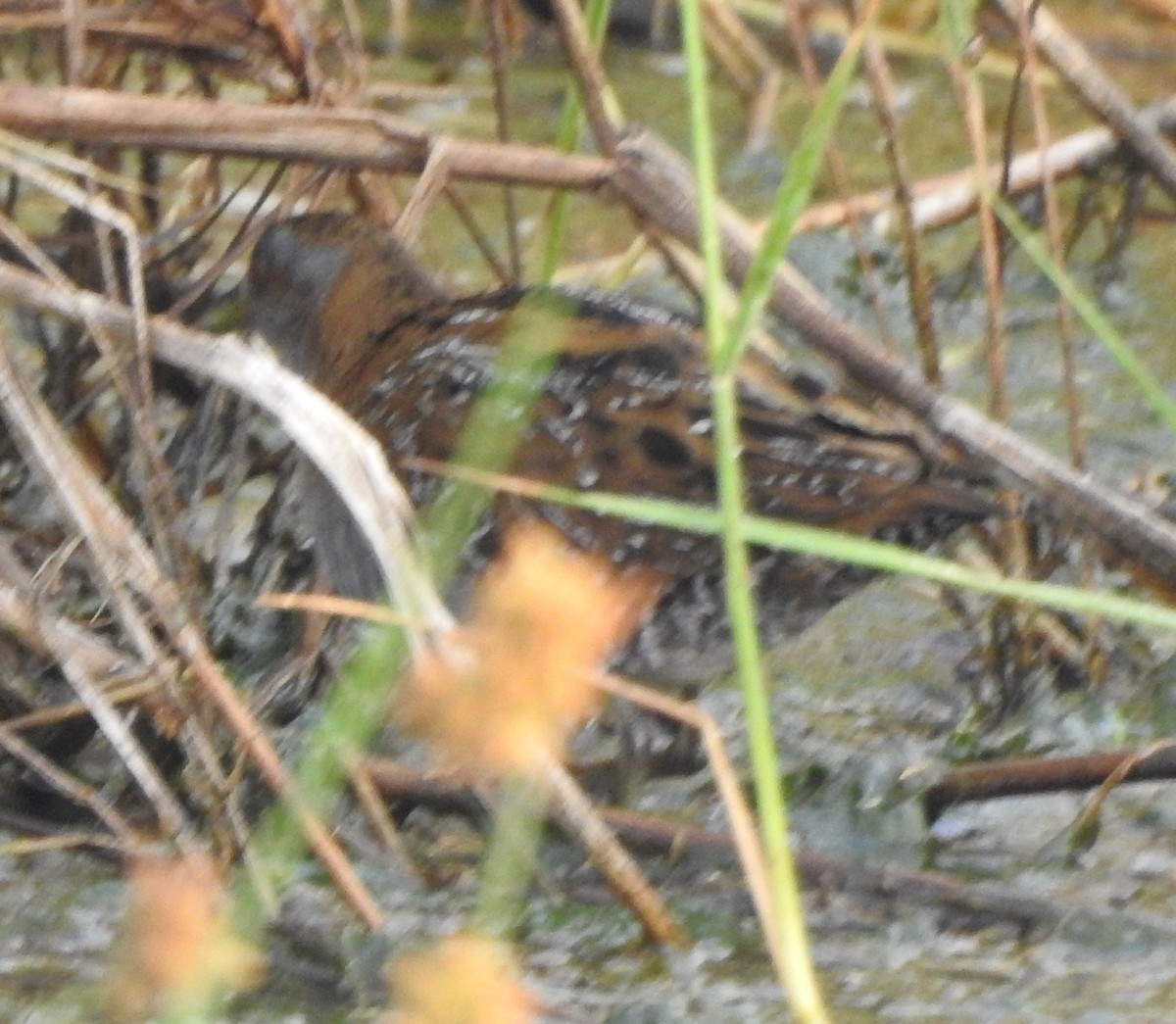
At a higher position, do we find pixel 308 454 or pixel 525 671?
pixel 308 454

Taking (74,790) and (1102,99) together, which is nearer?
(74,790)

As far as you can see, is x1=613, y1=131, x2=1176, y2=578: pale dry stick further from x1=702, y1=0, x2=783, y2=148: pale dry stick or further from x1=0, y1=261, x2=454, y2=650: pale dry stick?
x1=702, y1=0, x2=783, y2=148: pale dry stick

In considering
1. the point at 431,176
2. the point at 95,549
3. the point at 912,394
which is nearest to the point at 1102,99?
the point at 912,394

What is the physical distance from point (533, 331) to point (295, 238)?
1165 millimetres

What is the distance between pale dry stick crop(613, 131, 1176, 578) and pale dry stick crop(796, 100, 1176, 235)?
0.82m

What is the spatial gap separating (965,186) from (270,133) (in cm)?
185

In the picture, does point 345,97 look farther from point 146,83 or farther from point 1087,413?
point 1087,413

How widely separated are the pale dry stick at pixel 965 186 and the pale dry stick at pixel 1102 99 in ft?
1.07

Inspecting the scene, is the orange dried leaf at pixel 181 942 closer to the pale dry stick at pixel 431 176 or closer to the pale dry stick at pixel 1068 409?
the pale dry stick at pixel 431 176

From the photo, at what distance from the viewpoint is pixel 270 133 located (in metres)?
2.37

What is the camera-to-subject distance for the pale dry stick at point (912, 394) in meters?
2.31

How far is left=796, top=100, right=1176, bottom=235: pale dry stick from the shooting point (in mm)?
3510

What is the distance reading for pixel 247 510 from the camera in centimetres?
341

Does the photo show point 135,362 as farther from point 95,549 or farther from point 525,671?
point 525,671
